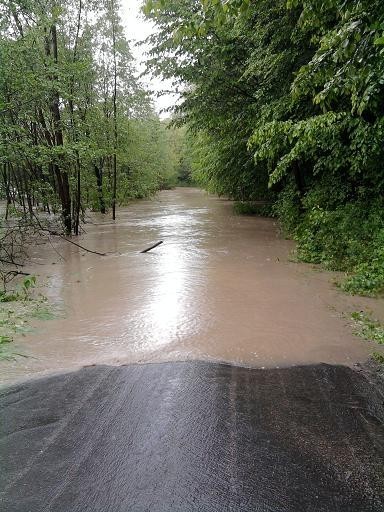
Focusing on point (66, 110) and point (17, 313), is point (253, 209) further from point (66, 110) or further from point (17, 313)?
point (17, 313)

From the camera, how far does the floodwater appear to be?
16.2ft

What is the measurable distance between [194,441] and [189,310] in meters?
3.52

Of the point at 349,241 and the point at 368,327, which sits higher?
the point at 349,241

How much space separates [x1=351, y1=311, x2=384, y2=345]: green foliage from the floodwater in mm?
145

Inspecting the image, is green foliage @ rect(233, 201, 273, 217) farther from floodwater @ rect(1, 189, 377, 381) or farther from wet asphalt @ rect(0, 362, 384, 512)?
wet asphalt @ rect(0, 362, 384, 512)

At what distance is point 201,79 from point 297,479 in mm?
12975

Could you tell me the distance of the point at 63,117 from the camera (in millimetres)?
13242

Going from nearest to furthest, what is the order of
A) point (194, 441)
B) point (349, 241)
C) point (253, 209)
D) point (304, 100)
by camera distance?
point (194, 441)
point (349, 241)
point (304, 100)
point (253, 209)

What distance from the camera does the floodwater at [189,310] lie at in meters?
4.93

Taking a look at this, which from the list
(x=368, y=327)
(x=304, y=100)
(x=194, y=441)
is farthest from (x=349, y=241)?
(x=194, y=441)

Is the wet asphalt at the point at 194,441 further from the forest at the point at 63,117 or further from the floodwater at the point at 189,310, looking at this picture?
the forest at the point at 63,117

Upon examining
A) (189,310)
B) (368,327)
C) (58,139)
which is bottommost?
(189,310)

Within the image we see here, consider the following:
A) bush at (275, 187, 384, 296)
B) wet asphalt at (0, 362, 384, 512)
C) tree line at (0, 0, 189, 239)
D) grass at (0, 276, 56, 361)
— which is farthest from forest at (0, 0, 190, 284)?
bush at (275, 187, 384, 296)

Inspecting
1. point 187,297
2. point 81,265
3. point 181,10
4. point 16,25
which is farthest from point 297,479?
point 16,25
